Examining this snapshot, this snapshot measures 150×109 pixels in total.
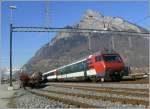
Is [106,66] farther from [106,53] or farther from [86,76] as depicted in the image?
[86,76]

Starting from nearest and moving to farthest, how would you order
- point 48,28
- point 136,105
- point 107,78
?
point 136,105 < point 107,78 < point 48,28

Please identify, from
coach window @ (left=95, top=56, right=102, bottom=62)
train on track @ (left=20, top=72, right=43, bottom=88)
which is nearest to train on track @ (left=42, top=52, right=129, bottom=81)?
coach window @ (left=95, top=56, right=102, bottom=62)

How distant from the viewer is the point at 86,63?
3628cm

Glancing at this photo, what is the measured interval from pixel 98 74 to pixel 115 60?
1.91 metres

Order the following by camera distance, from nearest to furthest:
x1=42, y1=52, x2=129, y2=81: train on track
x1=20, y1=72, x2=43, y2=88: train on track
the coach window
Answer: x1=42, y1=52, x2=129, y2=81: train on track < the coach window < x1=20, y1=72, x2=43, y2=88: train on track

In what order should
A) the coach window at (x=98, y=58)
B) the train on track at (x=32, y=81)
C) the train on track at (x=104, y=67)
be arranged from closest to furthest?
the train on track at (x=104, y=67), the coach window at (x=98, y=58), the train on track at (x=32, y=81)

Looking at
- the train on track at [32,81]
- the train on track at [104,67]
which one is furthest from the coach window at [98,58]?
the train on track at [32,81]

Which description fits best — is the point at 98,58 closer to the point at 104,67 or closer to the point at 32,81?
the point at 104,67

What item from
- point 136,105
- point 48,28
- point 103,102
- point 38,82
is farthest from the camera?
point 38,82

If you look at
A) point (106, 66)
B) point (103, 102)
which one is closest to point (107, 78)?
point (106, 66)

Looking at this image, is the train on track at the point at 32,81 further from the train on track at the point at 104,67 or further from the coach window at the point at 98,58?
the coach window at the point at 98,58

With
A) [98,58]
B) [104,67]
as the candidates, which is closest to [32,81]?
[98,58]

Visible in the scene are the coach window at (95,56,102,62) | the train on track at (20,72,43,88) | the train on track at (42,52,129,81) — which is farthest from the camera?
the train on track at (20,72,43,88)

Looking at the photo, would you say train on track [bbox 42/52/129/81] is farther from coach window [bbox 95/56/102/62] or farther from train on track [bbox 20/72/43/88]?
train on track [bbox 20/72/43/88]
